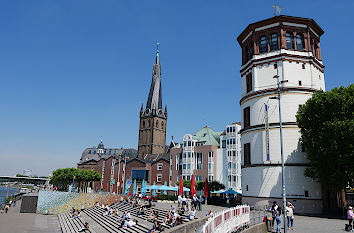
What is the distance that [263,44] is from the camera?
36.6 m

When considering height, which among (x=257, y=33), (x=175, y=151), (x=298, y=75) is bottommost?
(x=175, y=151)

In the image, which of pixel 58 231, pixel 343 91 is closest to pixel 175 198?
pixel 58 231

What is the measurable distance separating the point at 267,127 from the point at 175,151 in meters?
45.7

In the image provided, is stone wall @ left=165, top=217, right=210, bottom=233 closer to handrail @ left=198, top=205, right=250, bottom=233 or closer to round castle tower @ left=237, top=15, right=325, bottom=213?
handrail @ left=198, top=205, right=250, bottom=233

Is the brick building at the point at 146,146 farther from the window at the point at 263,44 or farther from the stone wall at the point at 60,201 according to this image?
the window at the point at 263,44

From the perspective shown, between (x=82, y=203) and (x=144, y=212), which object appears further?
(x=82, y=203)

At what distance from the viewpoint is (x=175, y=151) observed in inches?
3009

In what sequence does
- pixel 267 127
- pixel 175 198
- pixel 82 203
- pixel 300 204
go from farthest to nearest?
1. pixel 82 203
2. pixel 175 198
3. pixel 267 127
4. pixel 300 204

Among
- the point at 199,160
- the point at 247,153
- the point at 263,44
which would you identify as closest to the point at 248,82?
the point at 263,44

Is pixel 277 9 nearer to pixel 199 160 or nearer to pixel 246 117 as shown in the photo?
pixel 246 117

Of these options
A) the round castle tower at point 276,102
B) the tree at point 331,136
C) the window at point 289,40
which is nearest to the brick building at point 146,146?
the round castle tower at point 276,102

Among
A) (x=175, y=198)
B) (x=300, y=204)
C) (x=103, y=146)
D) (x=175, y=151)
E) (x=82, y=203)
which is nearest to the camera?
(x=300, y=204)

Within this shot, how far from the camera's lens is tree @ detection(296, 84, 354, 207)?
2569cm

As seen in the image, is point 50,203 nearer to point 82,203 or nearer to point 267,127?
point 82,203
